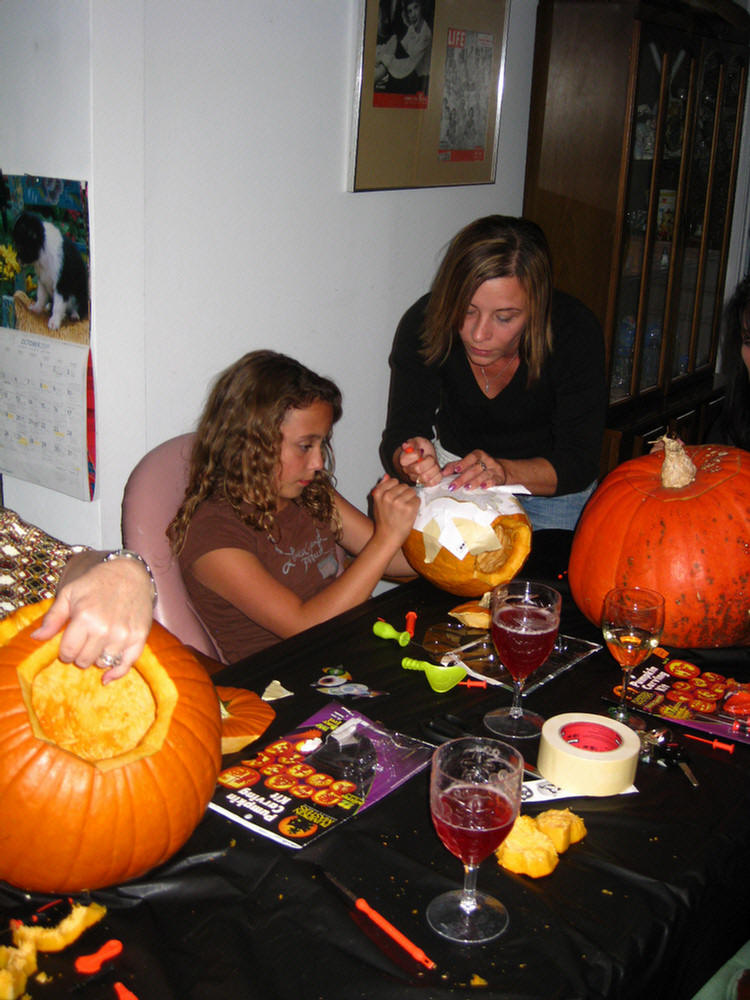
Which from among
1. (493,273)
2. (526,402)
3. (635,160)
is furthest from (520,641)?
(635,160)

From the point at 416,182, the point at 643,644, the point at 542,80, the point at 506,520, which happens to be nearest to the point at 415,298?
the point at 416,182

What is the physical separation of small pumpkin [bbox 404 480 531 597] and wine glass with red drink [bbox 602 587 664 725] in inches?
11.2

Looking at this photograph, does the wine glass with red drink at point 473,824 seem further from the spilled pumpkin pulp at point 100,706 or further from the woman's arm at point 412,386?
the woman's arm at point 412,386

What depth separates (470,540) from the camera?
4.94ft

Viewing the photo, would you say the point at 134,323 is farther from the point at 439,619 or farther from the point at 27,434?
the point at 439,619

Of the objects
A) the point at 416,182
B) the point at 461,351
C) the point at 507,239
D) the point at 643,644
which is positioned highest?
the point at 416,182

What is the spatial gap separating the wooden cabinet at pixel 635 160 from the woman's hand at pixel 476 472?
168 centimetres

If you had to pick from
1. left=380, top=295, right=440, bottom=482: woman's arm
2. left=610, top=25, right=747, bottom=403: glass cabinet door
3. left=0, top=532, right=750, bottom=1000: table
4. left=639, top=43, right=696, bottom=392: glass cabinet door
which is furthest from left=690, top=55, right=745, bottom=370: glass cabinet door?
left=0, top=532, right=750, bottom=1000: table

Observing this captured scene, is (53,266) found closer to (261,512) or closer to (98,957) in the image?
(261,512)

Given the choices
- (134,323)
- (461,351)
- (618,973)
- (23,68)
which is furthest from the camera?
(461,351)

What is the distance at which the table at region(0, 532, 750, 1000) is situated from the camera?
781 millimetres

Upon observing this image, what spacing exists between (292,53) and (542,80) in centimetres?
127

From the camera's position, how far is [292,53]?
2318mm

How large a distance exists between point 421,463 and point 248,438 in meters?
0.33
